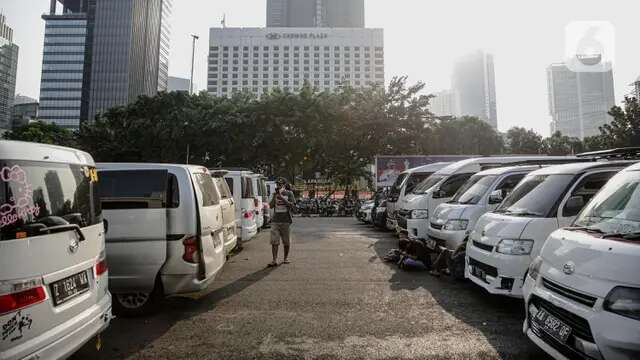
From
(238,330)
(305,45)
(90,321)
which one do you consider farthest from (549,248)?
(305,45)

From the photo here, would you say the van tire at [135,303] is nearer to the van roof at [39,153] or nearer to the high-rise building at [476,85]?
the van roof at [39,153]

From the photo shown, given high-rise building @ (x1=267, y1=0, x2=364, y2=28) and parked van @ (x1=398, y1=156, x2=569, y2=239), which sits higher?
high-rise building @ (x1=267, y1=0, x2=364, y2=28)

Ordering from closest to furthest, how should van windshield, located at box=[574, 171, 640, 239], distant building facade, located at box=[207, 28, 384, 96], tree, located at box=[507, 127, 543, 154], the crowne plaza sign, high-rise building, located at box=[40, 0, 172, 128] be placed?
1. van windshield, located at box=[574, 171, 640, 239]
2. tree, located at box=[507, 127, 543, 154]
3. high-rise building, located at box=[40, 0, 172, 128]
4. the crowne plaza sign
5. distant building facade, located at box=[207, 28, 384, 96]

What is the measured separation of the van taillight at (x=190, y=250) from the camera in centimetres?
477

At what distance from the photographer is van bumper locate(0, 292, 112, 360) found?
244 cm

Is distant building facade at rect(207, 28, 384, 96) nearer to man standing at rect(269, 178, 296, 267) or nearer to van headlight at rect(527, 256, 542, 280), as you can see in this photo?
man standing at rect(269, 178, 296, 267)

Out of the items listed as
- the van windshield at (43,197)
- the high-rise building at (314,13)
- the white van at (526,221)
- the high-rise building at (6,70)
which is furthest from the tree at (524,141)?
the high-rise building at (314,13)

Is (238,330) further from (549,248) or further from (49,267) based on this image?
(549,248)

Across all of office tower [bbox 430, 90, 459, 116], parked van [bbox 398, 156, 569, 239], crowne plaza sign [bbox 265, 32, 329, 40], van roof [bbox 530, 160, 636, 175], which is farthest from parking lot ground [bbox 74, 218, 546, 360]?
crowne plaza sign [bbox 265, 32, 329, 40]

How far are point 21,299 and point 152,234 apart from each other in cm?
230

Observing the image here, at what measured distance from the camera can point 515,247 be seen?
15.5ft

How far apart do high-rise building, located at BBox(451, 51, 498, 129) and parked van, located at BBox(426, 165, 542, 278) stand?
130 meters

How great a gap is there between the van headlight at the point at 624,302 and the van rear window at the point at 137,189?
14.6ft

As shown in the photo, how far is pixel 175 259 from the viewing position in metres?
4.75
